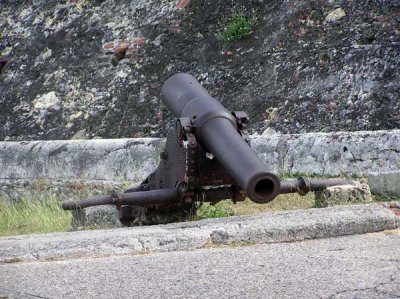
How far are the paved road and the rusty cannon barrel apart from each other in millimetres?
465

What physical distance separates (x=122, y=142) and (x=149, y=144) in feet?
1.17

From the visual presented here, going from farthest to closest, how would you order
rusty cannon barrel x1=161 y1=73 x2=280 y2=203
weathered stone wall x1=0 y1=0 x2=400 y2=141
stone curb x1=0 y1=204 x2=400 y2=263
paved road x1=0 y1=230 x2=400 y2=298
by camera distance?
weathered stone wall x1=0 y1=0 x2=400 y2=141, rusty cannon barrel x1=161 y1=73 x2=280 y2=203, stone curb x1=0 y1=204 x2=400 y2=263, paved road x1=0 y1=230 x2=400 y2=298

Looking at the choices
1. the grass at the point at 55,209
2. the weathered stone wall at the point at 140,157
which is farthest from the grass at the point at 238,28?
the grass at the point at 55,209

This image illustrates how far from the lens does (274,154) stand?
282 inches

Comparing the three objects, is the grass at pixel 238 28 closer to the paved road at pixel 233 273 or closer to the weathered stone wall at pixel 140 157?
the weathered stone wall at pixel 140 157

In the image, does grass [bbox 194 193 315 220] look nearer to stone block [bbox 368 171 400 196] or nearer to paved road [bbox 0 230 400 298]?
stone block [bbox 368 171 400 196]

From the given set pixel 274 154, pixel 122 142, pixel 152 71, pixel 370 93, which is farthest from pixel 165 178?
pixel 152 71

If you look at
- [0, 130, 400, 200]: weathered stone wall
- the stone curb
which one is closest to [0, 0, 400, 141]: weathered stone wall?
[0, 130, 400, 200]: weathered stone wall

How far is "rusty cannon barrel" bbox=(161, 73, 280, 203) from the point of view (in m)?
4.88

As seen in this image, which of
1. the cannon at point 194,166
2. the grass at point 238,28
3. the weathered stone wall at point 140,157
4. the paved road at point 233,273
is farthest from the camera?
the grass at point 238,28

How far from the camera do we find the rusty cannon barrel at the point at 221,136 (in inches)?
192

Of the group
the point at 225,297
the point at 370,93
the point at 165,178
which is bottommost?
the point at 225,297

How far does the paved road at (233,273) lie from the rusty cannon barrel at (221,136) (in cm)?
47

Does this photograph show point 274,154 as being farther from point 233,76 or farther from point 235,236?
point 235,236
